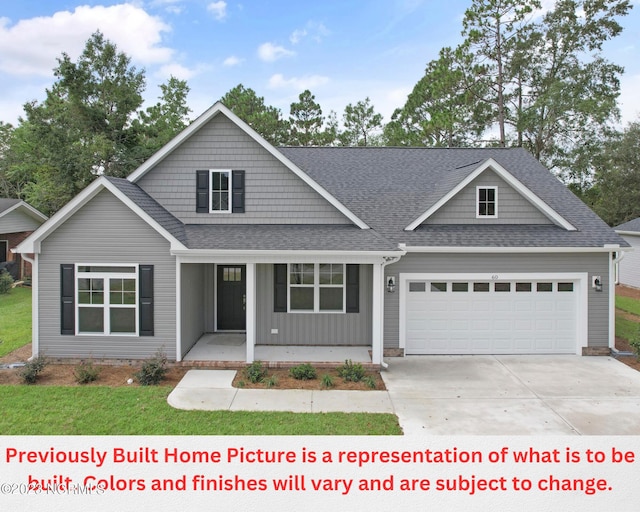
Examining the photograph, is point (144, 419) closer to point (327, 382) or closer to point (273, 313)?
point (327, 382)

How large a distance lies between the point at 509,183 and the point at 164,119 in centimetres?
2617

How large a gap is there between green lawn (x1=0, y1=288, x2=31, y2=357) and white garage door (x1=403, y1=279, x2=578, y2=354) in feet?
33.9

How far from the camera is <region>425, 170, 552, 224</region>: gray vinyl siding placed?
40.3 ft

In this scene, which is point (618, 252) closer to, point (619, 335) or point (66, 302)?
point (619, 335)

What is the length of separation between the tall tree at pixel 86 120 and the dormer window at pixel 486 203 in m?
21.0

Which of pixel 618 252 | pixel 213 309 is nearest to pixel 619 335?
pixel 618 252

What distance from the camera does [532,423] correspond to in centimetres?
768

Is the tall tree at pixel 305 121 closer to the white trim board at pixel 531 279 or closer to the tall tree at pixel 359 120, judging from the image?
the tall tree at pixel 359 120

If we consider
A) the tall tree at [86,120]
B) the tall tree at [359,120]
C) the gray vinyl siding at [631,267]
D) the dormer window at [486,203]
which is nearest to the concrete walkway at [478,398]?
the dormer window at [486,203]

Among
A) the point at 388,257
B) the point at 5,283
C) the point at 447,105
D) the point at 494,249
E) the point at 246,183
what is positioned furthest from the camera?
the point at 447,105

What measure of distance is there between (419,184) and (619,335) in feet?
24.1

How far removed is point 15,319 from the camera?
1530cm

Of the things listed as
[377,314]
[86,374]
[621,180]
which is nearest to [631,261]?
[621,180]

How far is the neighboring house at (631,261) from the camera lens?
22.8m
